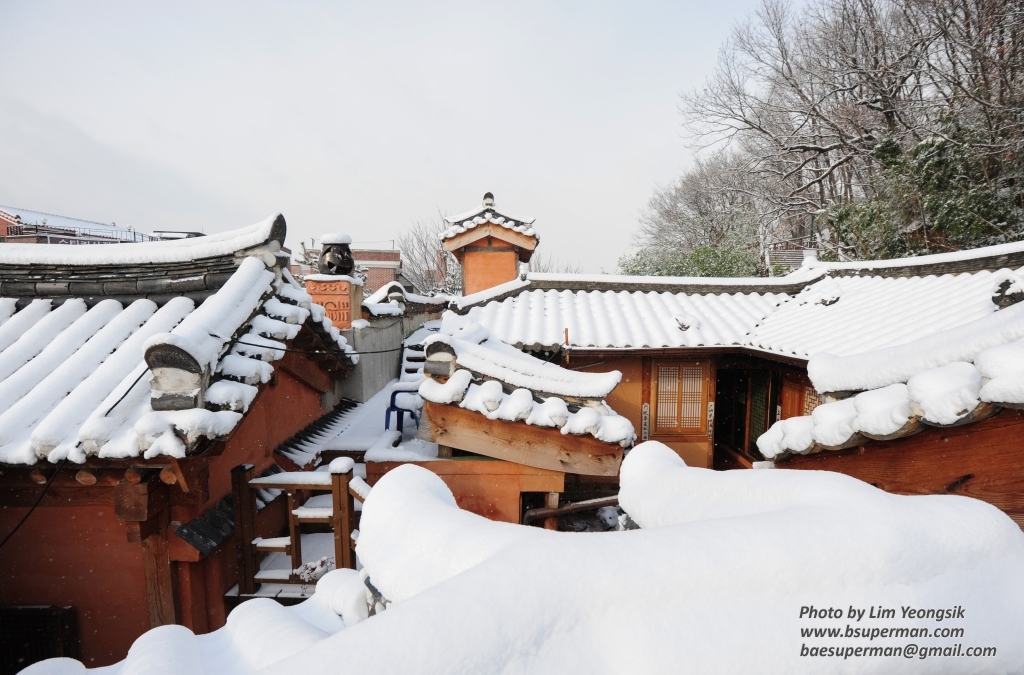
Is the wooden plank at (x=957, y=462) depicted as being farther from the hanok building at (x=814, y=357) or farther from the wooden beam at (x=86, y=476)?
the wooden beam at (x=86, y=476)

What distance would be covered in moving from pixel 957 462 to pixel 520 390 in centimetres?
330

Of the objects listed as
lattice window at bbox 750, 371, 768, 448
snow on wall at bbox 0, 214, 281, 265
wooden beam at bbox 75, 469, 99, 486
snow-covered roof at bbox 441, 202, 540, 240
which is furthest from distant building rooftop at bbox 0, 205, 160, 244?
lattice window at bbox 750, 371, 768, 448

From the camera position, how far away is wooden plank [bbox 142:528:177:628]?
3.70 m

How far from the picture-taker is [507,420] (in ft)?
14.5

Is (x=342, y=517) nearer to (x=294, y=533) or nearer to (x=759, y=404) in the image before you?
(x=294, y=533)

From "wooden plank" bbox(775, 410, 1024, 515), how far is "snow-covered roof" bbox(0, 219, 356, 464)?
4.85m

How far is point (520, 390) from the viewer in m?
4.66

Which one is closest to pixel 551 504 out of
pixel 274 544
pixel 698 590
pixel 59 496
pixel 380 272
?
pixel 274 544

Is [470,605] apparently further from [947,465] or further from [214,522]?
[214,522]

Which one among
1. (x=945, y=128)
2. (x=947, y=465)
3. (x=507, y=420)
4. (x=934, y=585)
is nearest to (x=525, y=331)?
(x=507, y=420)

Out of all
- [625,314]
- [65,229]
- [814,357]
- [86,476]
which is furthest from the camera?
[65,229]

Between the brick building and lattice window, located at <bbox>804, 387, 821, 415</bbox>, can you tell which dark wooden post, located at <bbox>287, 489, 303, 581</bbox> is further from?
the brick building

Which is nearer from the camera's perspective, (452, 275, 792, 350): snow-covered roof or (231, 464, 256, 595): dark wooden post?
(231, 464, 256, 595): dark wooden post

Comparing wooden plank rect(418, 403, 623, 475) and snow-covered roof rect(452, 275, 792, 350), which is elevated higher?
snow-covered roof rect(452, 275, 792, 350)
